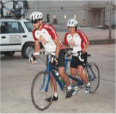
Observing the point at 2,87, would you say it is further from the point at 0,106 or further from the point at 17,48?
the point at 17,48

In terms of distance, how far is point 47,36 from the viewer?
5.82 m

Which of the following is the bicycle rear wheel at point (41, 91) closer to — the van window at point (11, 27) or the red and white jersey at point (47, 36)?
the red and white jersey at point (47, 36)

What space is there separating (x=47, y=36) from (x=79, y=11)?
58282 millimetres

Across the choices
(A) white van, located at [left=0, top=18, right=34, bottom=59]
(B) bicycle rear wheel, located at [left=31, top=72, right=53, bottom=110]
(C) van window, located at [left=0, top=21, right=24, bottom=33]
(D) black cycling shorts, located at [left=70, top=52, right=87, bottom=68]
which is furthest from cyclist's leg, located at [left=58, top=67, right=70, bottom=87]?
(C) van window, located at [left=0, top=21, right=24, bottom=33]

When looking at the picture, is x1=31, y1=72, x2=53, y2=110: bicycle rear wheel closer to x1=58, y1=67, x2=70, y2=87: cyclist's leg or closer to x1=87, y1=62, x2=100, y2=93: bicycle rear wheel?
x1=58, y1=67, x2=70, y2=87: cyclist's leg

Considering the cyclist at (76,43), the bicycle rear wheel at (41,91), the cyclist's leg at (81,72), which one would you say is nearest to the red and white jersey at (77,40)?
the cyclist at (76,43)

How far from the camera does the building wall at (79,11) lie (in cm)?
6306

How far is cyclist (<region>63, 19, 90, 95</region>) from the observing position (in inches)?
248

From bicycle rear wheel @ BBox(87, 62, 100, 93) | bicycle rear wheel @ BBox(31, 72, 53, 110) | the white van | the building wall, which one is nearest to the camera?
bicycle rear wheel @ BBox(31, 72, 53, 110)

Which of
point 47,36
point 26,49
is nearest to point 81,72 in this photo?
point 47,36

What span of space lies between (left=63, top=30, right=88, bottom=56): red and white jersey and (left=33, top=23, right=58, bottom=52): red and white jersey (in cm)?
55

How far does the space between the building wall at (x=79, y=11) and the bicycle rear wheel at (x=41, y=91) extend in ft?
189

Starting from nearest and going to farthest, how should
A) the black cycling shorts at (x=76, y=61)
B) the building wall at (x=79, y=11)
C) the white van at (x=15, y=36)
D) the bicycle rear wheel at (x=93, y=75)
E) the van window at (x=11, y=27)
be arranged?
the black cycling shorts at (x=76, y=61), the bicycle rear wheel at (x=93, y=75), the white van at (x=15, y=36), the van window at (x=11, y=27), the building wall at (x=79, y=11)

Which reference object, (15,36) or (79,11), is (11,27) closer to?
(15,36)
